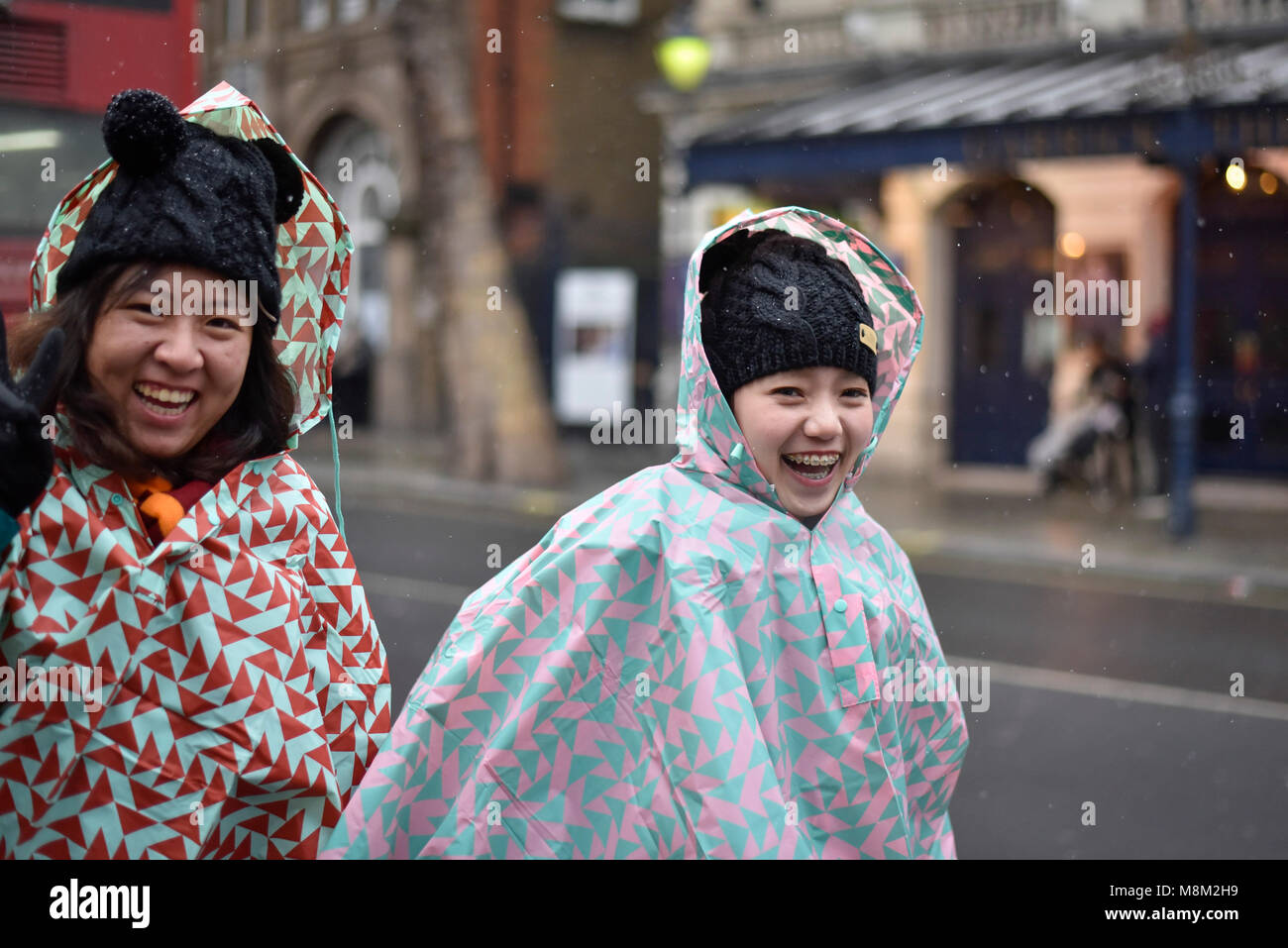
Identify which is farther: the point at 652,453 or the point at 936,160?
the point at 652,453

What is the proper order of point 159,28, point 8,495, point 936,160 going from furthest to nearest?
point 936,160
point 159,28
point 8,495

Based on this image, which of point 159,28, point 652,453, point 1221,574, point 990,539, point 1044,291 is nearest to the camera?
point 159,28

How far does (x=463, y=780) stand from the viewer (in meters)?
2.49

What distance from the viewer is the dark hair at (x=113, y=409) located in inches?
88.1

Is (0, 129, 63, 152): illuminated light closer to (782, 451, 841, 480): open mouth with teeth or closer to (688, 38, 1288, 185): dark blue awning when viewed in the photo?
(782, 451, 841, 480): open mouth with teeth

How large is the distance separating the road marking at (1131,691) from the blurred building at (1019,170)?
6668 mm

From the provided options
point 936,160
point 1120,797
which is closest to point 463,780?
point 1120,797

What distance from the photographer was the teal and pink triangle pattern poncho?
2395 mm

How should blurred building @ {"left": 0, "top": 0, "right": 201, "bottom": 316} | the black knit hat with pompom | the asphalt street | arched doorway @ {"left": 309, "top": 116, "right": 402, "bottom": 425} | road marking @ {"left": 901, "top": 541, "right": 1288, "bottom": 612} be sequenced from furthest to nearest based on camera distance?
arched doorway @ {"left": 309, "top": 116, "right": 402, "bottom": 425} → road marking @ {"left": 901, "top": 541, "right": 1288, "bottom": 612} → blurred building @ {"left": 0, "top": 0, "right": 201, "bottom": 316} → the asphalt street → the black knit hat with pompom

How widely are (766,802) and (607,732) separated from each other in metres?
0.30

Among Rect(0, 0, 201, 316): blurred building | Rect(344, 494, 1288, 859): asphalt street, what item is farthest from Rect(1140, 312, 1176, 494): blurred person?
Rect(0, 0, 201, 316): blurred building
